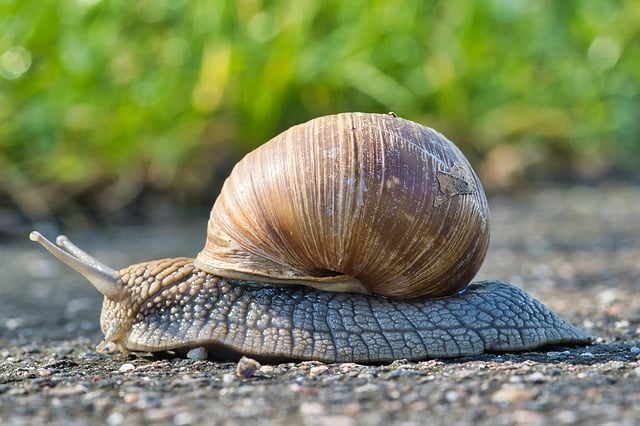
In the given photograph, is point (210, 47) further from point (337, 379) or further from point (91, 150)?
point (337, 379)

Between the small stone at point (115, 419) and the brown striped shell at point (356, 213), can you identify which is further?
the brown striped shell at point (356, 213)

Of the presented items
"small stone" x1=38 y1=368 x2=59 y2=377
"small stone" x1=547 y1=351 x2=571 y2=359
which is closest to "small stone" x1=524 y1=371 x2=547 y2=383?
"small stone" x1=547 y1=351 x2=571 y2=359

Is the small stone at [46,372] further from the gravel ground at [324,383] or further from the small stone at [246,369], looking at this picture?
the small stone at [246,369]

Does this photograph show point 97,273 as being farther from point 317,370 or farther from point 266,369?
point 317,370

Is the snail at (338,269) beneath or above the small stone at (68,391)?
above

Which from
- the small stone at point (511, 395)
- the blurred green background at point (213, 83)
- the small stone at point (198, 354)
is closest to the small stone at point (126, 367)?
the small stone at point (198, 354)

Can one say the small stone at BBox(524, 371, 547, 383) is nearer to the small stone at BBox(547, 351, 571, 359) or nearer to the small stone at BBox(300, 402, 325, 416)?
the small stone at BBox(547, 351, 571, 359)

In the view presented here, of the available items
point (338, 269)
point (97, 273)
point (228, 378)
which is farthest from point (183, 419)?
point (97, 273)
